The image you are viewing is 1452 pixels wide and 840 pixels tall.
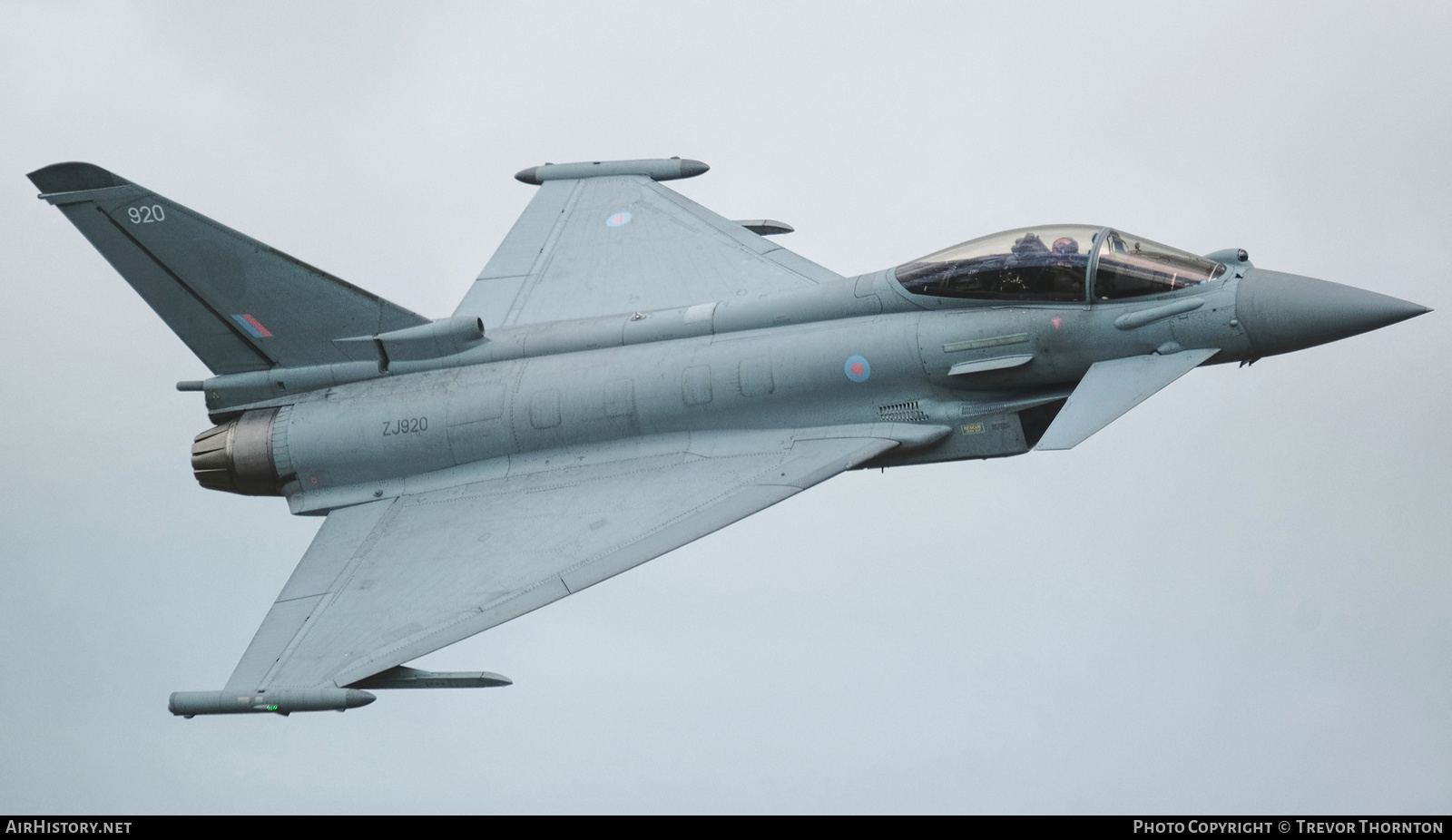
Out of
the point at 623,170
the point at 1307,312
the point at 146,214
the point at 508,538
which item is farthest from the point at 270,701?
the point at 1307,312

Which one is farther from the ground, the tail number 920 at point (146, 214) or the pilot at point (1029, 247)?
the tail number 920 at point (146, 214)

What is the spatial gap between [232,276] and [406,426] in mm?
2591

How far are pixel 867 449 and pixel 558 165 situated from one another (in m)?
7.87

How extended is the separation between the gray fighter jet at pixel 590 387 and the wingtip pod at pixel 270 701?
25 mm

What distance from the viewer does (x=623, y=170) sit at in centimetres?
2325

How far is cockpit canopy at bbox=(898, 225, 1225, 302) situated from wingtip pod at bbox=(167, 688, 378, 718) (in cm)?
657

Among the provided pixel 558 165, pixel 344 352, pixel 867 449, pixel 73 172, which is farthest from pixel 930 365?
pixel 73 172

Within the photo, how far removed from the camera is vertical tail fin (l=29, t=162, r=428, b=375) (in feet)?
64.1

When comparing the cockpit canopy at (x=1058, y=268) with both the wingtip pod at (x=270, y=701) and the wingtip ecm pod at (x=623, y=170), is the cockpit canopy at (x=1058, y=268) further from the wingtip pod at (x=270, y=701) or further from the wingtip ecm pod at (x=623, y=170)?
the wingtip pod at (x=270, y=701)

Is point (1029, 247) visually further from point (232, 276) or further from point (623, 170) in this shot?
point (232, 276)

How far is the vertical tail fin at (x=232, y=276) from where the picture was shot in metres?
19.5

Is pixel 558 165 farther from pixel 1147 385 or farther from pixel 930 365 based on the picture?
pixel 1147 385

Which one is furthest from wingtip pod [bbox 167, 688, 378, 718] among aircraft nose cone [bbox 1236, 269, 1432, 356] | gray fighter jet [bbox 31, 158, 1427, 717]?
aircraft nose cone [bbox 1236, 269, 1432, 356]

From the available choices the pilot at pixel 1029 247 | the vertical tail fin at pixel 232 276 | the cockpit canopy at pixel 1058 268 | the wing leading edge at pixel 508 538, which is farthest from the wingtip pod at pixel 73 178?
the pilot at pixel 1029 247
